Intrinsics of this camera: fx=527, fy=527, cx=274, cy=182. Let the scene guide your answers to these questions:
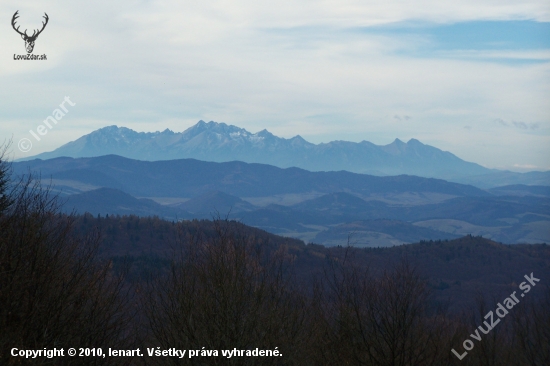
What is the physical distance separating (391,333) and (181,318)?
8.84m

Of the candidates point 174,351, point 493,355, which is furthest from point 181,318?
point 493,355

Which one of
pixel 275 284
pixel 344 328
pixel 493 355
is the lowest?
pixel 493 355

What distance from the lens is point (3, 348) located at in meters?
12.2

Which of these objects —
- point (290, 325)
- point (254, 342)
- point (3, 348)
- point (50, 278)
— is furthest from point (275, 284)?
point (3, 348)

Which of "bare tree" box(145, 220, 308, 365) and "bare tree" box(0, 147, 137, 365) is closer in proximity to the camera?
"bare tree" box(0, 147, 137, 365)

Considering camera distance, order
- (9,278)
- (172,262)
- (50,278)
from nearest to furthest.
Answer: (9,278), (50,278), (172,262)

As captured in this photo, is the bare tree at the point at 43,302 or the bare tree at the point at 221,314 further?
the bare tree at the point at 221,314

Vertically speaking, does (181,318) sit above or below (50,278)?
below

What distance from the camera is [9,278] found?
46.2 feet

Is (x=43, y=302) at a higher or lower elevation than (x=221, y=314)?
higher

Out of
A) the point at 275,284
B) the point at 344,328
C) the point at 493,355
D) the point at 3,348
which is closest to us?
the point at 3,348

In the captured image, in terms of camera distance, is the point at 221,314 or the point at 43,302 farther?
the point at 221,314

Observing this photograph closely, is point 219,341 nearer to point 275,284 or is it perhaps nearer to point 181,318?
point 181,318

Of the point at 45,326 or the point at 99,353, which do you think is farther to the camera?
the point at 99,353
